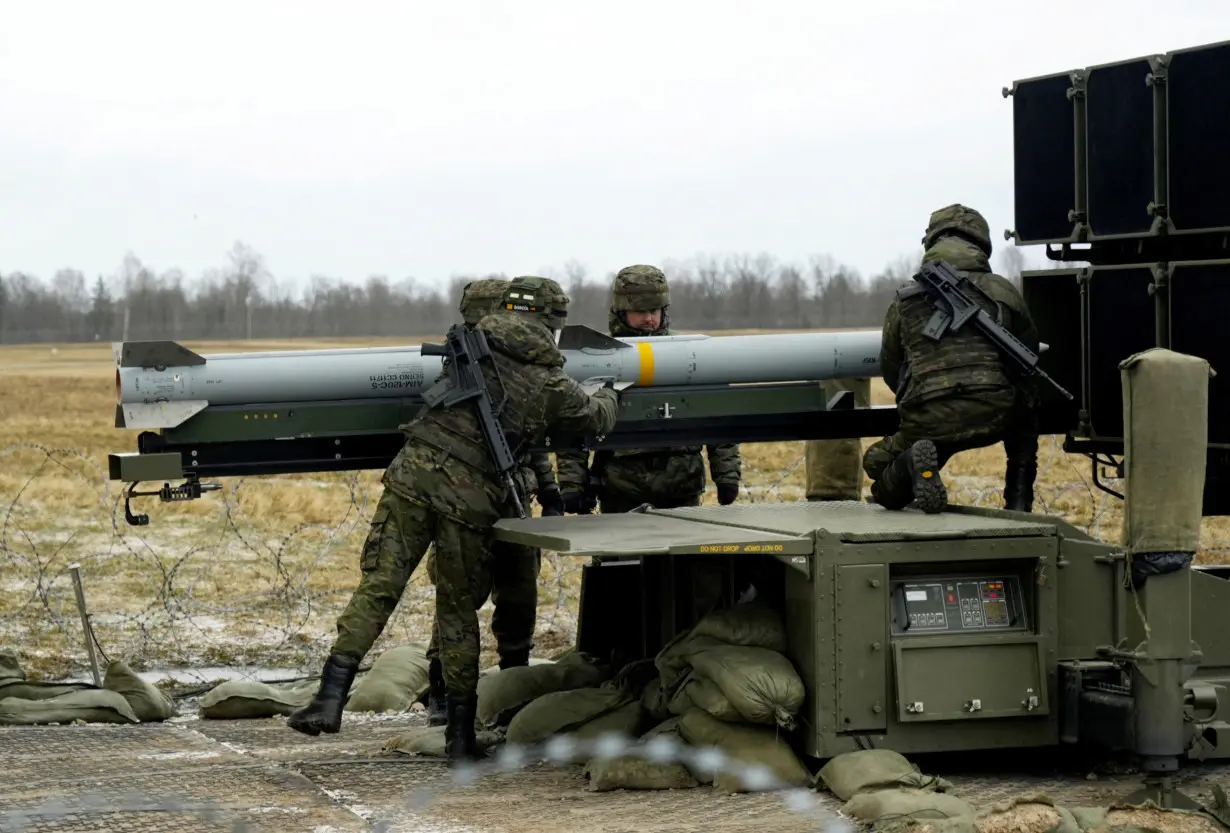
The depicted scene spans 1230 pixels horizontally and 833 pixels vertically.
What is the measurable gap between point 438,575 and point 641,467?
6.80 ft

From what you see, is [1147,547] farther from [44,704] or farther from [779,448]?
[779,448]

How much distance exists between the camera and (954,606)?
6.42 meters

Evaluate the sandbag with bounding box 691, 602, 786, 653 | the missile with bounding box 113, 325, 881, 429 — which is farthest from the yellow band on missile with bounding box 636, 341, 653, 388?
the sandbag with bounding box 691, 602, 786, 653

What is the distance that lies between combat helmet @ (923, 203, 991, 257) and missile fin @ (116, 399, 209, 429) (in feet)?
11.1

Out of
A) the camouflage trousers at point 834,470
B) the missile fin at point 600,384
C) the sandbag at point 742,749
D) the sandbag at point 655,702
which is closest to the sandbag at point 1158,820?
the sandbag at point 742,749

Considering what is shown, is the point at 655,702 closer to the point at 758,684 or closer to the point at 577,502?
the point at 758,684

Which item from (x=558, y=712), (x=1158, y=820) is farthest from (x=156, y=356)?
(x=1158, y=820)

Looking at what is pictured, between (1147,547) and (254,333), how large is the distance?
272 feet

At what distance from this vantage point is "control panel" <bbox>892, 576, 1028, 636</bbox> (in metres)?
6.38

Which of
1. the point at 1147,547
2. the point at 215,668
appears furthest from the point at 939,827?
the point at 215,668

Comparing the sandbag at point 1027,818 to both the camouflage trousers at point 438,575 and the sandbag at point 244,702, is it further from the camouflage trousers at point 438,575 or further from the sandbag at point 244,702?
the sandbag at point 244,702

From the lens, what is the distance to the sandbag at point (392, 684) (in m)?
8.80

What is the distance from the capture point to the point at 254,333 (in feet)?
283

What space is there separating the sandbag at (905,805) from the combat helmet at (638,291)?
3.64m
